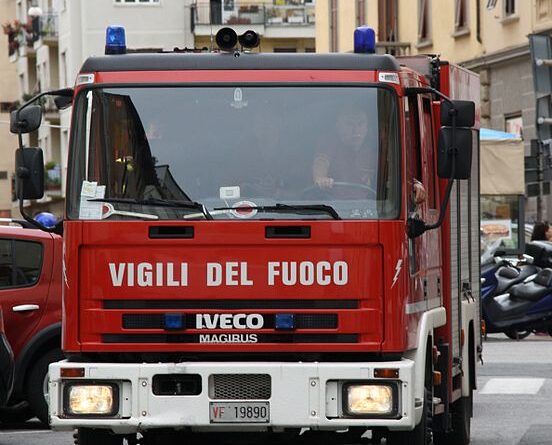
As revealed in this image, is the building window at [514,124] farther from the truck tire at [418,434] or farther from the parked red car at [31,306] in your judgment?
the truck tire at [418,434]

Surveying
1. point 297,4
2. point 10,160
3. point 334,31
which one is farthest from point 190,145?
point 10,160

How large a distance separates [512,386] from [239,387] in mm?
9544

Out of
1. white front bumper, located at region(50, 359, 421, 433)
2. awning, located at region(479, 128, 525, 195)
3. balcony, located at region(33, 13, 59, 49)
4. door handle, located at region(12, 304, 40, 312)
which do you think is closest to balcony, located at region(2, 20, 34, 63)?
balcony, located at region(33, 13, 59, 49)

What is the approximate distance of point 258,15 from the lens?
71.6m

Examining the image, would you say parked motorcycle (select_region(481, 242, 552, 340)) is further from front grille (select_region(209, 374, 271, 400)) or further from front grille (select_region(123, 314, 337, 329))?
front grille (select_region(209, 374, 271, 400))

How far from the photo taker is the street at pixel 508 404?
49.8 ft

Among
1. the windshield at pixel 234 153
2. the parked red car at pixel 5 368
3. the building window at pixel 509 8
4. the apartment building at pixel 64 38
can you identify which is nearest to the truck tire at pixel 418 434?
the windshield at pixel 234 153

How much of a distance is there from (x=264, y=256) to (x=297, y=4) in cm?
6232

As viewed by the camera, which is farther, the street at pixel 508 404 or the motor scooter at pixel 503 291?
the motor scooter at pixel 503 291

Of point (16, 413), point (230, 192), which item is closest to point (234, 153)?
point (230, 192)

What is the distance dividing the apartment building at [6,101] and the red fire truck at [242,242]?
81.0 metres

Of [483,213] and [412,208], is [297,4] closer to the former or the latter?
[483,213]

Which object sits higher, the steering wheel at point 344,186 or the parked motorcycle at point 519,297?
the steering wheel at point 344,186

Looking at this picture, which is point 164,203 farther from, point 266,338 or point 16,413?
point 16,413
